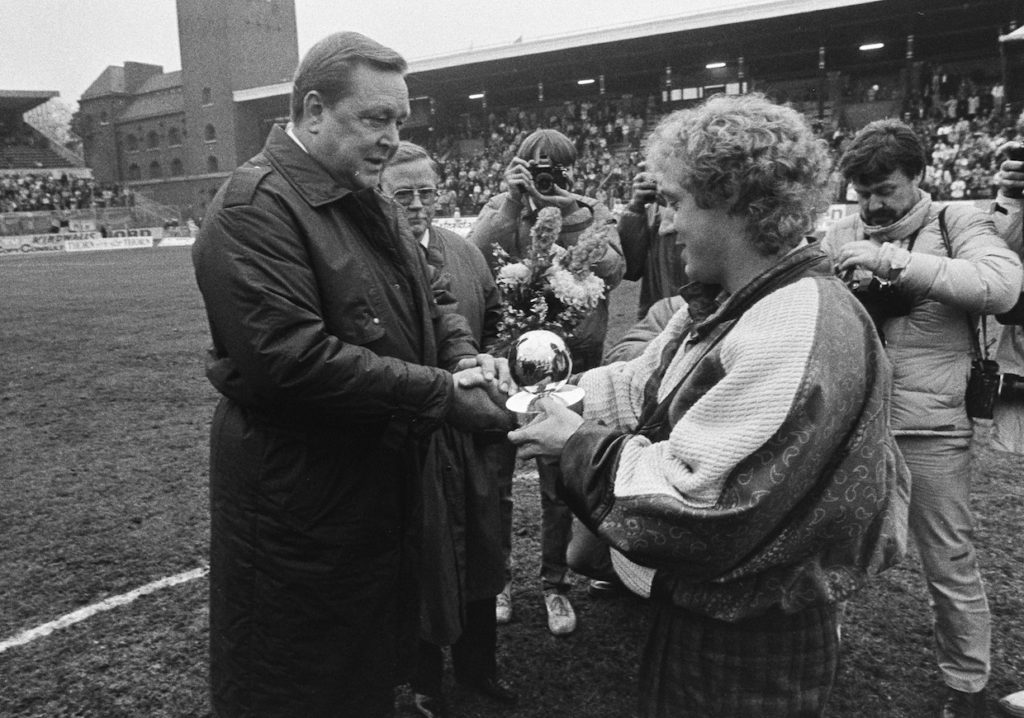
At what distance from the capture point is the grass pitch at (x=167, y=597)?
10.5 ft

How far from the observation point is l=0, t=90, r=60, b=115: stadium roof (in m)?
54.6

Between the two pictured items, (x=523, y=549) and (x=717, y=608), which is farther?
(x=523, y=549)

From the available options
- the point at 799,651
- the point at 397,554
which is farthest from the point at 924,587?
the point at 397,554

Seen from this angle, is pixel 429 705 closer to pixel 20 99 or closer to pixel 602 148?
pixel 602 148

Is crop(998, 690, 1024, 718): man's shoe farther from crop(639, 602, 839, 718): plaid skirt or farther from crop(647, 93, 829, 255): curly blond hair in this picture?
crop(647, 93, 829, 255): curly blond hair

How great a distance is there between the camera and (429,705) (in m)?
3.05

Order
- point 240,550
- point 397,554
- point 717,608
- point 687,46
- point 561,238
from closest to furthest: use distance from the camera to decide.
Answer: point 717,608 < point 240,550 < point 397,554 < point 561,238 < point 687,46

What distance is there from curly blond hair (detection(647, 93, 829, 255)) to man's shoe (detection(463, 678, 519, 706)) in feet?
7.12

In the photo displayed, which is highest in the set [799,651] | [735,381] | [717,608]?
[735,381]

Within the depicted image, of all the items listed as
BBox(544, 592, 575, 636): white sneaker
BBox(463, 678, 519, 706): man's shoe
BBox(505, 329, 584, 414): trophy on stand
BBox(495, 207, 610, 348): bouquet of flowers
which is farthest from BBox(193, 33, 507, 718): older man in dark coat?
BBox(544, 592, 575, 636): white sneaker

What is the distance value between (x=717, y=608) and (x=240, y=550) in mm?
1213

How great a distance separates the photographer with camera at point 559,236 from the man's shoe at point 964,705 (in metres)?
1.49

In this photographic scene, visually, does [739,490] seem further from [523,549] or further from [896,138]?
[523,549]

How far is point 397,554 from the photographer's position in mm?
2279
